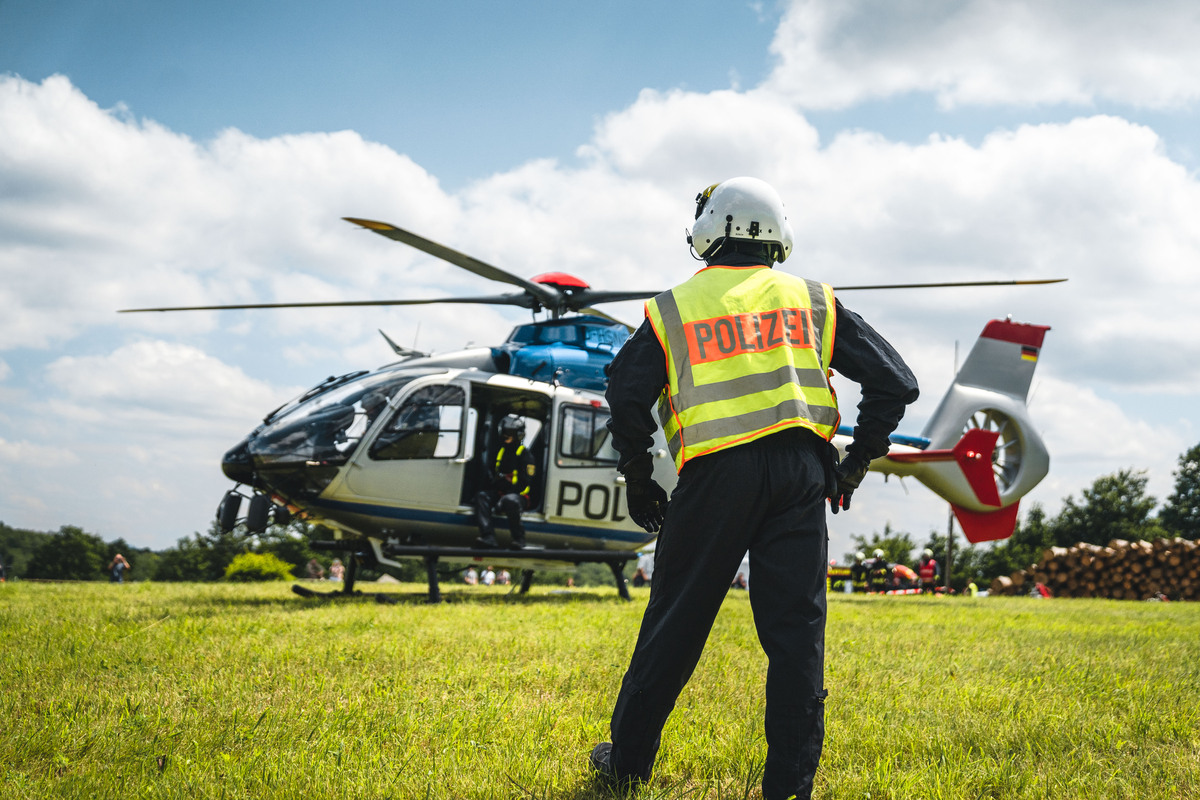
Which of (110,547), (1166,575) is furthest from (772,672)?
(110,547)

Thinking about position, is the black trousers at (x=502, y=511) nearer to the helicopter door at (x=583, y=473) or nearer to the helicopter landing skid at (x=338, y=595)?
the helicopter door at (x=583, y=473)

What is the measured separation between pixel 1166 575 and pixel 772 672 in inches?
866

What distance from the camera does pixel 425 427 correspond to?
8414mm

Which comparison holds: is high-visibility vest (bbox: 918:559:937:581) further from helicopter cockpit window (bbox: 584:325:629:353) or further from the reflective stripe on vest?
the reflective stripe on vest

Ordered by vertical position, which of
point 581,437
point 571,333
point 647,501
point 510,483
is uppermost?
point 571,333

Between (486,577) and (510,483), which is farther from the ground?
(510,483)

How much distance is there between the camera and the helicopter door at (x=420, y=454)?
8180 millimetres

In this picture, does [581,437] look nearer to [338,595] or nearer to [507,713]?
[338,595]

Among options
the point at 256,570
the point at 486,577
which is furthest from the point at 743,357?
the point at 486,577

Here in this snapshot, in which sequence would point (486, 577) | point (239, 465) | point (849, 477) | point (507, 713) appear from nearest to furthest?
1. point (849, 477)
2. point (507, 713)
3. point (239, 465)
4. point (486, 577)

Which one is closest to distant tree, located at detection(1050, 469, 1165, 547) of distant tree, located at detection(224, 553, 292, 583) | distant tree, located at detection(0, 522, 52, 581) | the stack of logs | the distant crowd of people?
the stack of logs

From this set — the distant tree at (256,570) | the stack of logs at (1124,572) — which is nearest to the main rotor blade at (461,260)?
the distant tree at (256,570)

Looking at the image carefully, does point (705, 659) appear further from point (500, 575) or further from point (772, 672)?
point (500, 575)

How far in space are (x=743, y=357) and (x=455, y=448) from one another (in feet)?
20.9
